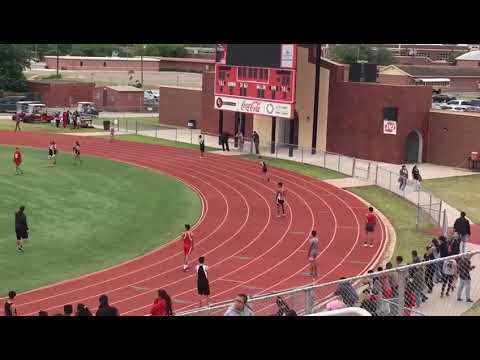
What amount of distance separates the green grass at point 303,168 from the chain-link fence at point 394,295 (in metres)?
18.4

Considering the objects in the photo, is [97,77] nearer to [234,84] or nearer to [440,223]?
[234,84]

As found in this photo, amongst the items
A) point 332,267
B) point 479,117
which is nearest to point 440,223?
point 332,267

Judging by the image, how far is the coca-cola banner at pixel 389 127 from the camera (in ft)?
134

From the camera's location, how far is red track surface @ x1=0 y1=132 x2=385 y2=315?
1802cm

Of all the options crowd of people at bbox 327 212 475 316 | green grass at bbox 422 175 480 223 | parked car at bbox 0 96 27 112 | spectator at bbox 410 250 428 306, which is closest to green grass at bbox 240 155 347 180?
green grass at bbox 422 175 480 223

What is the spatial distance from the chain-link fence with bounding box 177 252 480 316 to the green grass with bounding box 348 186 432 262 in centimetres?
523

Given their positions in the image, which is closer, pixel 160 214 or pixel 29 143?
pixel 160 214

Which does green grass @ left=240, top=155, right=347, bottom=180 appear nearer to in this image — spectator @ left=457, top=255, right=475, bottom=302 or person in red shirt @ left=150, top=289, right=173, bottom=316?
spectator @ left=457, top=255, right=475, bottom=302

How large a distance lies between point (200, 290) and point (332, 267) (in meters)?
5.50

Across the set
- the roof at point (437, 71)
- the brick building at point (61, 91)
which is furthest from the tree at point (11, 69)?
the roof at point (437, 71)
